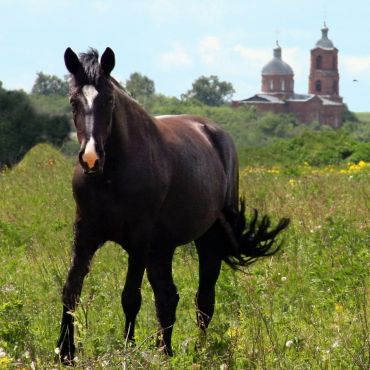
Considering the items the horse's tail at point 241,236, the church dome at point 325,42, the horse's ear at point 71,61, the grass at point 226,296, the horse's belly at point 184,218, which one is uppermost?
the church dome at point 325,42

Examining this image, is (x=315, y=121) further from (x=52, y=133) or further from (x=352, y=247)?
(x=352, y=247)

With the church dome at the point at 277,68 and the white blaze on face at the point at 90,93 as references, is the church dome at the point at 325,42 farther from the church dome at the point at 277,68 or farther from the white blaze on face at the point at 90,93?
the white blaze on face at the point at 90,93

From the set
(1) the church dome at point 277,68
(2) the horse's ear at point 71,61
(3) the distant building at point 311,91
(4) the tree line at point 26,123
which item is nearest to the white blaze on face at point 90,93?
(2) the horse's ear at point 71,61

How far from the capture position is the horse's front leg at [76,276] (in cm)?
594

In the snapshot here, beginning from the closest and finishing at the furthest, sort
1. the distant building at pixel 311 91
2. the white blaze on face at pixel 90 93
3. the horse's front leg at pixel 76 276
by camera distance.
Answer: the white blaze on face at pixel 90 93
the horse's front leg at pixel 76 276
the distant building at pixel 311 91

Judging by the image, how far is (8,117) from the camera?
40.5m

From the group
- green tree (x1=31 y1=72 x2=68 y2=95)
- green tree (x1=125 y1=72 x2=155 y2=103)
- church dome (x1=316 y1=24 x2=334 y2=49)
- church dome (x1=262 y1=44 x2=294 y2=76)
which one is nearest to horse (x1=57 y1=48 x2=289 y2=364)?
green tree (x1=31 y1=72 x2=68 y2=95)

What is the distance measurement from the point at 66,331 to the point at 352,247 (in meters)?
4.67

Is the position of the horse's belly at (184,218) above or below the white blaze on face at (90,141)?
below

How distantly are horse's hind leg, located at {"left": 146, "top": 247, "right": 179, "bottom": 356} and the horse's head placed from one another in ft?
4.19

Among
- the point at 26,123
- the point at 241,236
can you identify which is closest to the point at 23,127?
the point at 26,123

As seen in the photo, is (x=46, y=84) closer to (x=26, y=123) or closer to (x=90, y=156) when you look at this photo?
(x=26, y=123)

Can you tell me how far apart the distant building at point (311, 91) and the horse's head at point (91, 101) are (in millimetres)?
171453

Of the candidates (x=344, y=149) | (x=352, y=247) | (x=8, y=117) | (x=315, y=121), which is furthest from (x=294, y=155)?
(x=315, y=121)
